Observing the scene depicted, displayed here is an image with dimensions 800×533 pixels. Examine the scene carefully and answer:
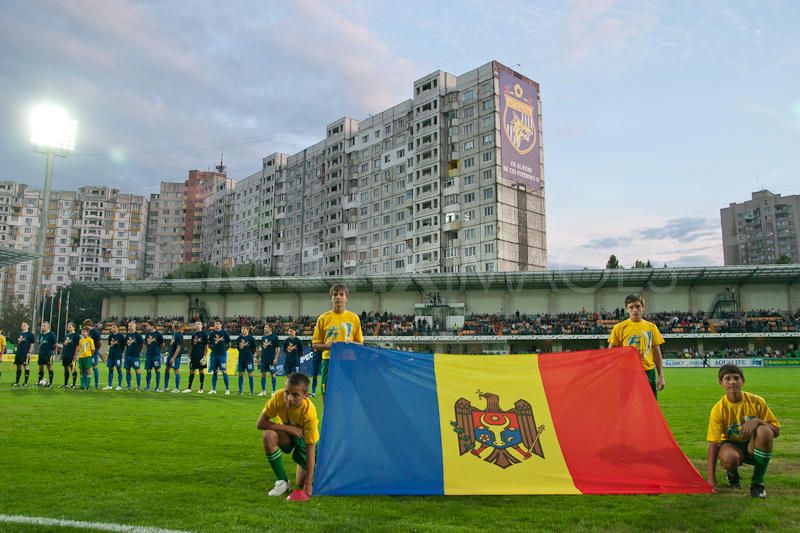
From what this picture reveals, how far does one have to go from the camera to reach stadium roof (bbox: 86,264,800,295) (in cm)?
5538

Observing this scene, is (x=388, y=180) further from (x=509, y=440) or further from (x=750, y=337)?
(x=509, y=440)

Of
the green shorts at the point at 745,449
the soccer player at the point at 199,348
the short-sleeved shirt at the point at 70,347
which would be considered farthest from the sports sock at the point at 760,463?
the short-sleeved shirt at the point at 70,347

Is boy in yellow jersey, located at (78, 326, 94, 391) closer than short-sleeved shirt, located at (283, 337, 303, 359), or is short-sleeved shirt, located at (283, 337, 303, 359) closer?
short-sleeved shirt, located at (283, 337, 303, 359)

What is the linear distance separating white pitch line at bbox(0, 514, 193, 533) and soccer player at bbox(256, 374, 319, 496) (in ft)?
4.79

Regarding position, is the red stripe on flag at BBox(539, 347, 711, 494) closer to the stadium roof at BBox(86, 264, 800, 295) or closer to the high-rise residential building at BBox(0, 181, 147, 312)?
the stadium roof at BBox(86, 264, 800, 295)

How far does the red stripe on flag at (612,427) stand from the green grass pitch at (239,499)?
1.01 ft

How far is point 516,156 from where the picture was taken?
77250 mm

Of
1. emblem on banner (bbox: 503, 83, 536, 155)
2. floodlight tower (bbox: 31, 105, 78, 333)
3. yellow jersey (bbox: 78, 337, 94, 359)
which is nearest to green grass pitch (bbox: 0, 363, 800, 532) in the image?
yellow jersey (bbox: 78, 337, 94, 359)

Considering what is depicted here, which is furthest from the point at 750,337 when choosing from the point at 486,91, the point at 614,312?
the point at 486,91

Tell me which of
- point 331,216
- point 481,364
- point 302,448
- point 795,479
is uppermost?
point 331,216

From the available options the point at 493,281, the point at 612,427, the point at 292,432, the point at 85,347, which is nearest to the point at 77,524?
the point at 292,432

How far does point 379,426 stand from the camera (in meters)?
6.38

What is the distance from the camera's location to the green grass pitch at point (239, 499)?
4.98 meters

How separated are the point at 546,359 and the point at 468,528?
9.07ft
